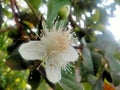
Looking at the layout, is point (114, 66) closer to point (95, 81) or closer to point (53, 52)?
point (95, 81)

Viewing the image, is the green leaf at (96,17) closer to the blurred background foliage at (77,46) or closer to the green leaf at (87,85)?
the blurred background foliage at (77,46)

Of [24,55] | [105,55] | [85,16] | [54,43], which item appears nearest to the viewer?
[24,55]

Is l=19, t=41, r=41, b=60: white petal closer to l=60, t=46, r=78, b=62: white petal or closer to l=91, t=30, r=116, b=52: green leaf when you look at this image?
l=60, t=46, r=78, b=62: white petal

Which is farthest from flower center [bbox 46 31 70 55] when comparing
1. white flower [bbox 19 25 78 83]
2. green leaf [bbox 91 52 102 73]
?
green leaf [bbox 91 52 102 73]

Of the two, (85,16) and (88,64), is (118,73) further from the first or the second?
(85,16)

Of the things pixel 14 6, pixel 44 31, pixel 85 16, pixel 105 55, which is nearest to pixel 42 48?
pixel 44 31

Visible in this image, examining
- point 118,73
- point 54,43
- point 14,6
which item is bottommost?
point 118,73
